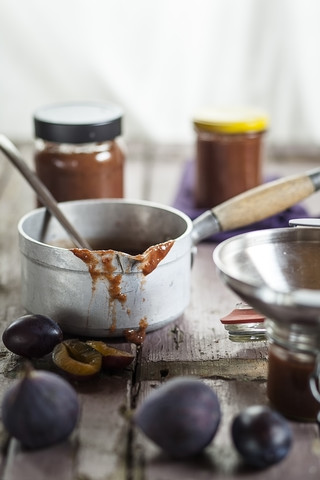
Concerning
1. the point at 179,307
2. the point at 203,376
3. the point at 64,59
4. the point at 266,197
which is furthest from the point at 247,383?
the point at 64,59

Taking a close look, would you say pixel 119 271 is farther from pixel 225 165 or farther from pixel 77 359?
pixel 225 165

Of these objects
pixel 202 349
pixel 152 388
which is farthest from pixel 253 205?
pixel 152 388

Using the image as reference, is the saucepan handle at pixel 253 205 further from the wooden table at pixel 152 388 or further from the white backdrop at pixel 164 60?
the white backdrop at pixel 164 60

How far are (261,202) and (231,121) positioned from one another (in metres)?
0.34

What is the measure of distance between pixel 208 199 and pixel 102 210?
40 centimetres

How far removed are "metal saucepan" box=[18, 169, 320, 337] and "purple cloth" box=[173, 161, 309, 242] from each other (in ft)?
0.80

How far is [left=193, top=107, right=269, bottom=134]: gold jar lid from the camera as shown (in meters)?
1.49

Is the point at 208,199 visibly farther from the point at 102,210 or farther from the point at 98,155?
the point at 102,210

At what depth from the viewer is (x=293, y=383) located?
833 mm

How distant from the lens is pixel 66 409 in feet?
2.55

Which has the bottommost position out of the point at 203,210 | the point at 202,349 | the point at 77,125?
the point at 203,210

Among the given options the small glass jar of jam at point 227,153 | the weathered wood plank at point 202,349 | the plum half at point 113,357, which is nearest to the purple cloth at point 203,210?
the small glass jar of jam at point 227,153

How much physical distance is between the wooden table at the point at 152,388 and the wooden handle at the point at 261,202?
105 mm

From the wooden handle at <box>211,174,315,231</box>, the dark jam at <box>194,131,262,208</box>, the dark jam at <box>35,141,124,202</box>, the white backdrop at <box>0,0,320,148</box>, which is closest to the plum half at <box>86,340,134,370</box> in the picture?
the wooden handle at <box>211,174,315,231</box>
